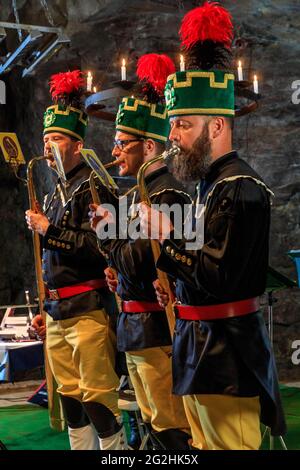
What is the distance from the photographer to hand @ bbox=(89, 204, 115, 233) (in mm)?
3312

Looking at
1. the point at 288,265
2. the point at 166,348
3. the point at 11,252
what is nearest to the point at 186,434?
the point at 166,348

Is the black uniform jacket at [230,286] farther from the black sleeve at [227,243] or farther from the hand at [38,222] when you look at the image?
the hand at [38,222]

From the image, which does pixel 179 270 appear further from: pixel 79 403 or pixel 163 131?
pixel 79 403

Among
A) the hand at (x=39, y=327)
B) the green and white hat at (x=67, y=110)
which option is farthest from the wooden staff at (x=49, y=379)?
the green and white hat at (x=67, y=110)

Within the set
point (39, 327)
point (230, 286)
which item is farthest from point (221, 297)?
point (39, 327)

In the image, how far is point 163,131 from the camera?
142 inches

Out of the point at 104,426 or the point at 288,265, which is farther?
the point at 288,265

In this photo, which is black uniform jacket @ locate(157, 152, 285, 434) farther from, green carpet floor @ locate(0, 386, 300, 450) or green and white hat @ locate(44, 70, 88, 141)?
green carpet floor @ locate(0, 386, 300, 450)

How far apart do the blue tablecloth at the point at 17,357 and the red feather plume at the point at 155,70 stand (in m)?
2.70

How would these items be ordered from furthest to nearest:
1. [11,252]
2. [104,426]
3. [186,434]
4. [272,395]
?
1. [11,252]
2. [104,426]
3. [186,434]
4. [272,395]

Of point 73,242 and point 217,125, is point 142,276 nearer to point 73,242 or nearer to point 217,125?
point 73,242

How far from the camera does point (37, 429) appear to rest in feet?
18.2

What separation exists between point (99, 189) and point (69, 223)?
0.26m

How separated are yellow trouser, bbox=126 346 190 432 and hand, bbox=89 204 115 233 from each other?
59cm
